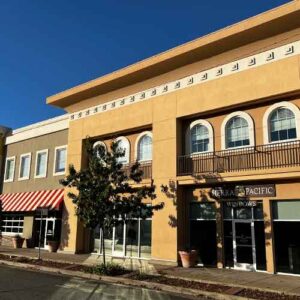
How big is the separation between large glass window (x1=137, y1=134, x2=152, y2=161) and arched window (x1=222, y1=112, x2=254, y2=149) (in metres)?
4.66

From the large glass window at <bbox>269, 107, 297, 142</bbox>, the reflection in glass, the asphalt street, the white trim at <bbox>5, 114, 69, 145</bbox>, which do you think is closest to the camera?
the asphalt street

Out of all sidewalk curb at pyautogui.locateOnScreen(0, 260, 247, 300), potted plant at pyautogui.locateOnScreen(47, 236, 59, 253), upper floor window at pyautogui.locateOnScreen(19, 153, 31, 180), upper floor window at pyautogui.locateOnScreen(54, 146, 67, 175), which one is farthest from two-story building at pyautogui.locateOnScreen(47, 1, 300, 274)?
upper floor window at pyautogui.locateOnScreen(19, 153, 31, 180)

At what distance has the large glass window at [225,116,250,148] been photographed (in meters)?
18.7

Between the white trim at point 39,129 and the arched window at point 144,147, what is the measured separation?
6.48 m

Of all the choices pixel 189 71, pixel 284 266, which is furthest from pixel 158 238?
pixel 189 71

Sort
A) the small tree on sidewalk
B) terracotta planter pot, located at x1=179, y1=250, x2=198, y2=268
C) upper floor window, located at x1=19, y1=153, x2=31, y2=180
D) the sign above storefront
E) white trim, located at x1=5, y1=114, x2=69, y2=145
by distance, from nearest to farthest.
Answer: the small tree on sidewalk < the sign above storefront < terracotta planter pot, located at x1=179, y1=250, x2=198, y2=268 < white trim, located at x1=5, y1=114, x2=69, y2=145 < upper floor window, located at x1=19, y1=153, x2=31, y2=180

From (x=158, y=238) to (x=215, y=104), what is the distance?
6873 mm

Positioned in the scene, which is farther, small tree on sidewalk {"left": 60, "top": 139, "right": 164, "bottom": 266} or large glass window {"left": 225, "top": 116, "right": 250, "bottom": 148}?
large glass window {"left": 225, "top": 116, "right": 250, "bottom": 148}

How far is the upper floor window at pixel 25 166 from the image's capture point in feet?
99.2

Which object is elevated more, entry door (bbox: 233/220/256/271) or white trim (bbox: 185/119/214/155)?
white trim (bbox: 185/119/214/155)

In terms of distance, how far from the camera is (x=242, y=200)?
18.4m

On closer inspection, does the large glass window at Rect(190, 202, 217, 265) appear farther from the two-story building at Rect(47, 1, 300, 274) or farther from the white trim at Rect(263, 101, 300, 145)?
the white trim at Rect(263, 101, 300, 145)

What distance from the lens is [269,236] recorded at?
17094 mm

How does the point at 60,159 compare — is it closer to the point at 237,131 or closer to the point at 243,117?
the point at 237,131
